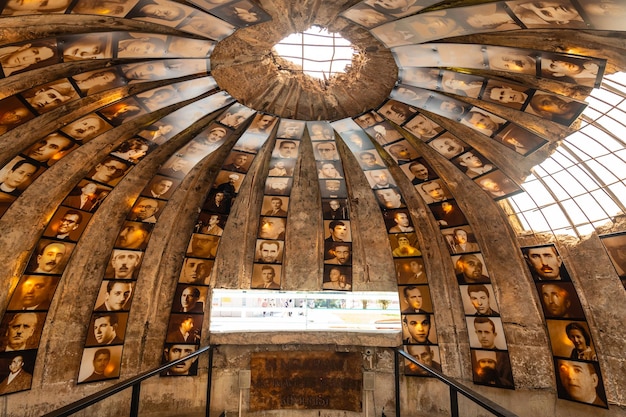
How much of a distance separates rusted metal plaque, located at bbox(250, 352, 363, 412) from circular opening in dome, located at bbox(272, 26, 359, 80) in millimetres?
7198

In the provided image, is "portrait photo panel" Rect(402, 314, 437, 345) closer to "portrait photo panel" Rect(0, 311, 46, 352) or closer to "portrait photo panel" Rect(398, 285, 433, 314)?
"portrait photo panel" Rect(398, 285, 433, 314)

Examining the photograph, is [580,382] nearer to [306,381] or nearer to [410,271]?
[410,271]

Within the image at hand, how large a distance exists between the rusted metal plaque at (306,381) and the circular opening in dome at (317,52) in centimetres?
720

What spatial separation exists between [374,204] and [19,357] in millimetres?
9255

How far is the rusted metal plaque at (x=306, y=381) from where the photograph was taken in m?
10.0

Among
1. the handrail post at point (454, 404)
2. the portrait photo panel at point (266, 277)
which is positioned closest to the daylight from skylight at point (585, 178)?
the handrail post at point (454, 404)

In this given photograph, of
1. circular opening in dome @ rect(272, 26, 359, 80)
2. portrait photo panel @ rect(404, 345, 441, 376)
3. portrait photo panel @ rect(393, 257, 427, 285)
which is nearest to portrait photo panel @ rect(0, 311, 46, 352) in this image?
circular opening in dome @ rect(272, 26, 359, 80)

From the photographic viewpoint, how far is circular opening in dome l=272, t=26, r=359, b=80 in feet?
25.2

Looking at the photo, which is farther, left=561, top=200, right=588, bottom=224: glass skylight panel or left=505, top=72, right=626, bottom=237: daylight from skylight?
left=561, top=200, right=588, bottom=224: glass skylight panel

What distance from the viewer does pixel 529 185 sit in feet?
28.7

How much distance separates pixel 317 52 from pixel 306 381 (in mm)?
8098

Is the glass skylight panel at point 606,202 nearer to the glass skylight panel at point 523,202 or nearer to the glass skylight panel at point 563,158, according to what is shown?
the glass skylight panel at point 563,158

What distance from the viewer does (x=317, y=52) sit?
26.5 ft

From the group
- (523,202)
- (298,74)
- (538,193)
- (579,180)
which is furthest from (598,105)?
(298,74)
